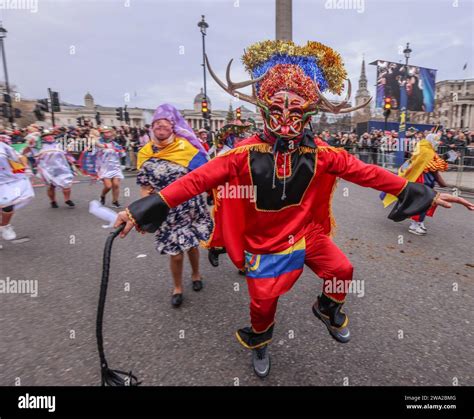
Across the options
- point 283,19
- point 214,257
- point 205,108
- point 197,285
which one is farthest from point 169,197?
point 283,19

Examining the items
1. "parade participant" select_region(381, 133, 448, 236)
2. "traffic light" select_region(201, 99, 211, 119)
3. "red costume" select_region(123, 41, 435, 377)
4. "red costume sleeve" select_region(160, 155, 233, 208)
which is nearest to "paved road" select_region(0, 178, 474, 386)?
"red costume" select_region(123, 41, 435, 377)

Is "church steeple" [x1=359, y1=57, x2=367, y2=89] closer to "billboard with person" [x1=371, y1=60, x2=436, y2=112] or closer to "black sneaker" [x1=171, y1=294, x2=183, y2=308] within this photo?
"billboard with person" [x1=371, y1=60, x2=436, y2=112]

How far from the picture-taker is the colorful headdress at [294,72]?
2.24 metres

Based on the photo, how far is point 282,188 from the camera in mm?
2203

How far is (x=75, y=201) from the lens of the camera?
8.94 m

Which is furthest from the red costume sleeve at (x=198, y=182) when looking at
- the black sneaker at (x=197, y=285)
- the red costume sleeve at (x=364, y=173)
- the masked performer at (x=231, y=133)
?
the masked performer at (x=231, y=133)

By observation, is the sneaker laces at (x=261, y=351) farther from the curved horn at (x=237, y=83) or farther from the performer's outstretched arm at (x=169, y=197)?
the curved horn at (x=237, y=83)

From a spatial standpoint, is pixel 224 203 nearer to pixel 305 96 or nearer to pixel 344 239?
pixel 305 96

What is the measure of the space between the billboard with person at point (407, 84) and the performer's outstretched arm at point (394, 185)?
102ft

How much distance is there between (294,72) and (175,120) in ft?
5.35

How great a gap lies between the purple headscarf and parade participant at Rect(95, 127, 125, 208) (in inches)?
188
